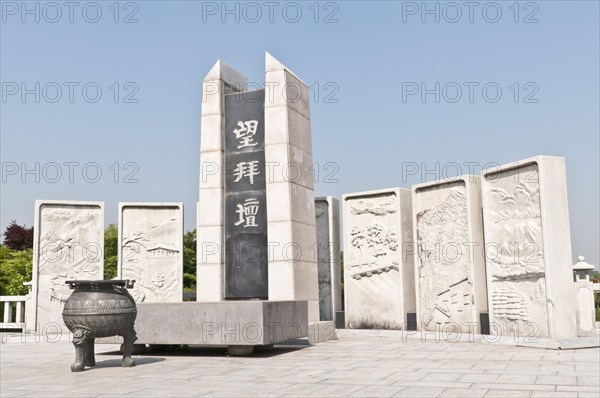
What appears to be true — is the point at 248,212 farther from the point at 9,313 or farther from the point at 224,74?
the point at 9,313

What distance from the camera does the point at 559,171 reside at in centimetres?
1188

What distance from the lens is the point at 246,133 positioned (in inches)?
531

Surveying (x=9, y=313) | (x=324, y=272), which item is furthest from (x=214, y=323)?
(x=9, y=313)

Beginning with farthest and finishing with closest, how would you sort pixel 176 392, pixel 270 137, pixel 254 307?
pixel 270 137 → pixel 254 307 → pixel 176 392

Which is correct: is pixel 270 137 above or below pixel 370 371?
above

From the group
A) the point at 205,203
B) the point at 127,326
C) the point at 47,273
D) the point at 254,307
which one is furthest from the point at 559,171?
the point at 47,273

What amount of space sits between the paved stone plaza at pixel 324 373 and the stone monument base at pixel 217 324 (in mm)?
297

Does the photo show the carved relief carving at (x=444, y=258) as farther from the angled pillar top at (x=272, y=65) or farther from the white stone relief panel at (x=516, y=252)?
the angled pillar top at (x=272, y=65)

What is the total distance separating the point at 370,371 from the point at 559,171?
621 cm

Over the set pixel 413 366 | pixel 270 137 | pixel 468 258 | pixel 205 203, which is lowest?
pixel 413 366

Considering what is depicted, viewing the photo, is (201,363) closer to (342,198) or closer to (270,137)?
(270,137)

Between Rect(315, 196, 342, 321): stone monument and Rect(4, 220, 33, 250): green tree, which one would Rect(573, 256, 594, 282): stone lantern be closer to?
Rect(315, 196, 342, 321): stone monument

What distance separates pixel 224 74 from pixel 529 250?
7.59 meters

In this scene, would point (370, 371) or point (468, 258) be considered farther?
point (468, 258)
